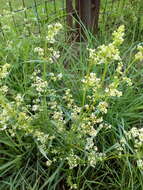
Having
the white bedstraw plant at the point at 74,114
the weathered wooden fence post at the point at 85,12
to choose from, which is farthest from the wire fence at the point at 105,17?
the white bedstraw plant at the point at 74,114

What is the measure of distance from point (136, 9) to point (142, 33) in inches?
9.4

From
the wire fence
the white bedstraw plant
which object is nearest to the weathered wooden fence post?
the wire fence

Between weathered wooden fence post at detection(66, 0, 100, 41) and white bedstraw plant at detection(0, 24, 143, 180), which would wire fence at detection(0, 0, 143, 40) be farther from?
white bedstraw plant at detection(0, 24, 143, 180)

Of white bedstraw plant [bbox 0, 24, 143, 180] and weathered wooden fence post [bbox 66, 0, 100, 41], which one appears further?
weathered wooden fence post [bbox 66, 0, 100, 41]

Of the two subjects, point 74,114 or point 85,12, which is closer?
point 74,114

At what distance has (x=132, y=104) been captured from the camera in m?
1.59

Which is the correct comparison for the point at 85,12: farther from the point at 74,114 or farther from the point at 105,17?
the point at 74,114

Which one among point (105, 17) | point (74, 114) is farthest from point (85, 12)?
point (74, 114)

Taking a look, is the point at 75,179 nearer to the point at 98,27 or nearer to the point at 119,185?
the point at 119,185

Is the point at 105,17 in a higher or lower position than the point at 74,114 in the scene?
higher

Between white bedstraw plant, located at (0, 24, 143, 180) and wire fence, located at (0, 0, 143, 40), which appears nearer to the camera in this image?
→ white bedstraw plant, located at (0, 24, 143, 180)

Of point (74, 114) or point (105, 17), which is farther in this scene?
point (105, 17)

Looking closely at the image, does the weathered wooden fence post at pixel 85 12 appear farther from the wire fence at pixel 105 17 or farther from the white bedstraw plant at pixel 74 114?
the white bedstraw plant at pixel 74 114

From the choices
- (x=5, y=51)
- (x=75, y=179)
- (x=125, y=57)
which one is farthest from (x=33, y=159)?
(x=125, y=57)
